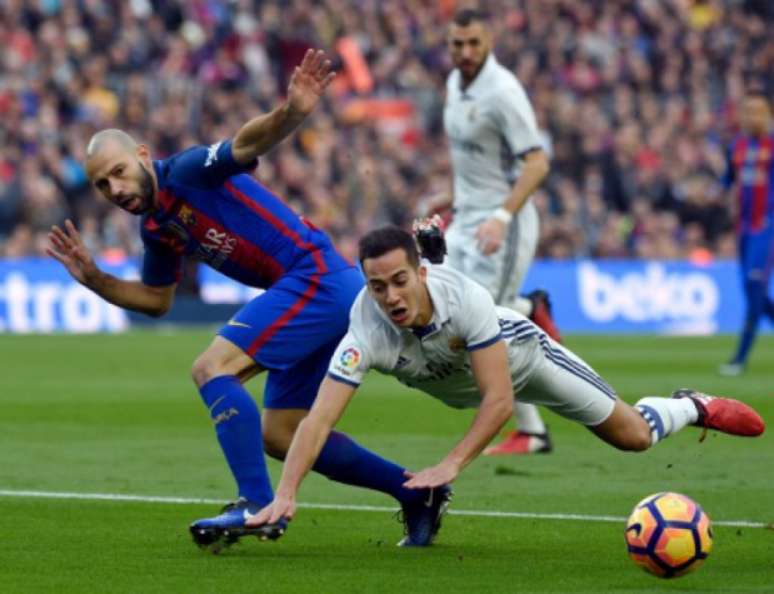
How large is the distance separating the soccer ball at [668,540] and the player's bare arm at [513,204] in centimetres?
413

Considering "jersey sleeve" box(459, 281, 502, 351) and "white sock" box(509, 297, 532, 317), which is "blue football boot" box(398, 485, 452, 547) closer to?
"jersey sleeve" box(459, 281, 502, 351)

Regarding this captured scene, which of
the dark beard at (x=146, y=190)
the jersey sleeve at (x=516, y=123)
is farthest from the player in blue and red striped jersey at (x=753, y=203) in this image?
the dark beard at (x=146, y=190)

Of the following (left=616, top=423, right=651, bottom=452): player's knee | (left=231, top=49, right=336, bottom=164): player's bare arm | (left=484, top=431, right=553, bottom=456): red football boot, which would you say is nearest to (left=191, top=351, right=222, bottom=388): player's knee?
(left=231, top=49, right=336, bottom=164): player's bare arm

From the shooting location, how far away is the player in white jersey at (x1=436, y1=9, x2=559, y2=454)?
11328mm

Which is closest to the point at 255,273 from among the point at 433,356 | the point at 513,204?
the point at 433,356

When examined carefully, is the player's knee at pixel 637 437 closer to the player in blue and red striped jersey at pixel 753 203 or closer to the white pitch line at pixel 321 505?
the white pitch line at pixel 321 505

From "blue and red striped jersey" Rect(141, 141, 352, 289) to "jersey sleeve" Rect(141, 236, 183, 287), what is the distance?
0.16 metres

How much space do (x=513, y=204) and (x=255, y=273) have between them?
3214 mm

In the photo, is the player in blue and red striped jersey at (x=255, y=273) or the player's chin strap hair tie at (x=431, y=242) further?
the player's chin strap hair tie at (x=431, y=242)

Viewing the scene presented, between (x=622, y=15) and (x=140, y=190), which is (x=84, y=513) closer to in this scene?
(x=140, y=190)

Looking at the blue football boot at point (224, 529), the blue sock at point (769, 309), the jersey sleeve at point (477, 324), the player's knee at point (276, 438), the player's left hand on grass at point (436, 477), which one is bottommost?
the blue sock at point (769, 309)

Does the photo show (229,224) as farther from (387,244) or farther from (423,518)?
(423,518)

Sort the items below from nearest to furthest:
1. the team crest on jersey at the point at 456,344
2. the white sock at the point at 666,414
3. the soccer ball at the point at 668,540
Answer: the soccer ball at the point at 668,540, the team crest on jersey at the point at 456,344, the white sock at the point at 666,414

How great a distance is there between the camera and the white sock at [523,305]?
1164 centimetres
